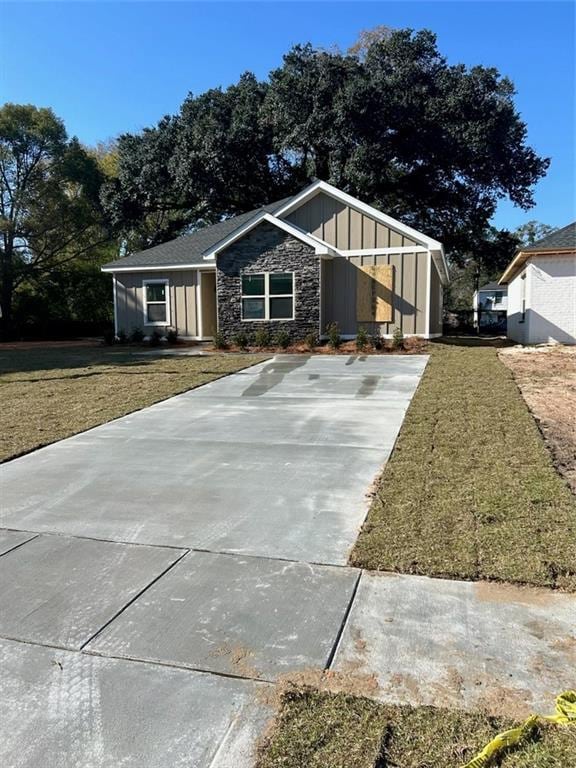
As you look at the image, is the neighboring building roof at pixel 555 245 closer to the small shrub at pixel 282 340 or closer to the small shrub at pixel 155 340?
the small shrub at pixel 282 340

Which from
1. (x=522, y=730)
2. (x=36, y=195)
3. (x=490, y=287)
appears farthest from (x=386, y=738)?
(x=490, y=287)

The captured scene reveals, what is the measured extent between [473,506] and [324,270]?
43.8 ft

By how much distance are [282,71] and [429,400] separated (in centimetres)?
2332

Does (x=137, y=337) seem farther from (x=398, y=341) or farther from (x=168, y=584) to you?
(x=168, y=584)

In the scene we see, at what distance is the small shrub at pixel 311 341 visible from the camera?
15863 millimetres

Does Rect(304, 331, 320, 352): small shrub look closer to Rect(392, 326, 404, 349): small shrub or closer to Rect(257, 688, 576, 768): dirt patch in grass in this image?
Rect(392, 326, 404, 349): small shrub

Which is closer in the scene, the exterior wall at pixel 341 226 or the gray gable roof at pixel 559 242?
the gray gable roof at pixel 559 242

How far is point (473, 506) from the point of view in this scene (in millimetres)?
4004

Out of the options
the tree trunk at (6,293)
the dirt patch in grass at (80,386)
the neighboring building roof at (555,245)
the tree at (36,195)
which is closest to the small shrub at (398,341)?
the dirt patch in grass at (80,386)

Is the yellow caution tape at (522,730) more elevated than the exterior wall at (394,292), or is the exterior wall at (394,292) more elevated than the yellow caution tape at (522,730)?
the exterior wall at (394,292)

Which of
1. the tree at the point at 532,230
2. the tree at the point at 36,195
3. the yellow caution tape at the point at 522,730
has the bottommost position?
the yellow caution tape at the point at 522,730

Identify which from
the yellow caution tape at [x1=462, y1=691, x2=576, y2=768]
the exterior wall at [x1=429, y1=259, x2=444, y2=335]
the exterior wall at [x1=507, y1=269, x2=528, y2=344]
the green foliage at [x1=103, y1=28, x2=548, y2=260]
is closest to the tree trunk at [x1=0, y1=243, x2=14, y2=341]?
the green foliage at [x1=103, y1=28, x2=548, y2=260]

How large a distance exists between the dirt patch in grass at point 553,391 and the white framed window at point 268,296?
6278mm

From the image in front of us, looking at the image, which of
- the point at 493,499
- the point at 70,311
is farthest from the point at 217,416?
the point at 70,311
